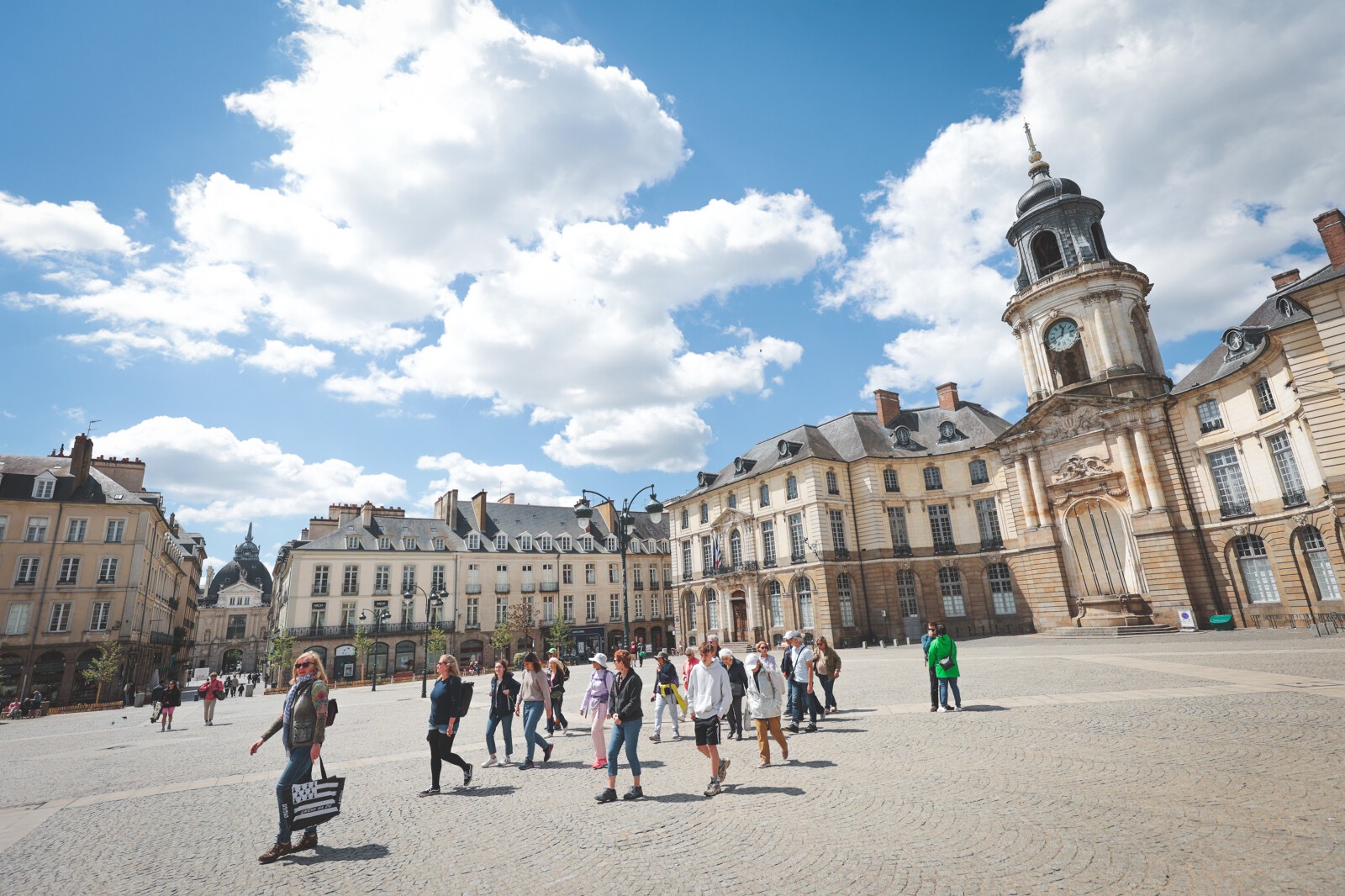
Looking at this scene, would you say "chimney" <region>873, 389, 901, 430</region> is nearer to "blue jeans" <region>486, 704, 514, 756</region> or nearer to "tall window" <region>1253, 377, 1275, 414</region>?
"tall window" <region>1253, 377, 1275, 414</region>

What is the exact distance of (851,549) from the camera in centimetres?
4028

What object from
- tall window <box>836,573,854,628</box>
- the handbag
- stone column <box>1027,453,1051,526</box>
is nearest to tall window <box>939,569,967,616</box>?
tall window <box>836,573,854,628</box>

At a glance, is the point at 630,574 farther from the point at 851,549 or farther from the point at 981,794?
the point at 981,794

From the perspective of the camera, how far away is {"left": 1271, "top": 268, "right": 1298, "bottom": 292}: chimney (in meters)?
31.5

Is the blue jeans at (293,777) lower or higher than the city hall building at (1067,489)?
lower

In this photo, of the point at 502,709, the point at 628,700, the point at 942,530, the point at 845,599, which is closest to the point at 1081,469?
the point at 942,530

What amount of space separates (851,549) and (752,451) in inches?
471

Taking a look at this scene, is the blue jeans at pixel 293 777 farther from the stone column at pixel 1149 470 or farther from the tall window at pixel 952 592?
the tall window at pixel 952 592

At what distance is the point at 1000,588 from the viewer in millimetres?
38406

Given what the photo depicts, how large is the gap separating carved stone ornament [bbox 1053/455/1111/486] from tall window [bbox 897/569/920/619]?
10253 millimetres

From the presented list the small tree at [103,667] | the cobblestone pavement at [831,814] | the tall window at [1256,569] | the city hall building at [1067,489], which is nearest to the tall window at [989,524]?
the city hall building at [1067,489]

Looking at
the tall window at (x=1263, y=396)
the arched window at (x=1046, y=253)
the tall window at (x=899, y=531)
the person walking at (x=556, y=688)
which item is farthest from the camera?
the tall window at (x=899, y=531)

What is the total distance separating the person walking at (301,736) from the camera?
595cm

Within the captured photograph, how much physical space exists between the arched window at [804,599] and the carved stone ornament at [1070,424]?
52.7 feet
